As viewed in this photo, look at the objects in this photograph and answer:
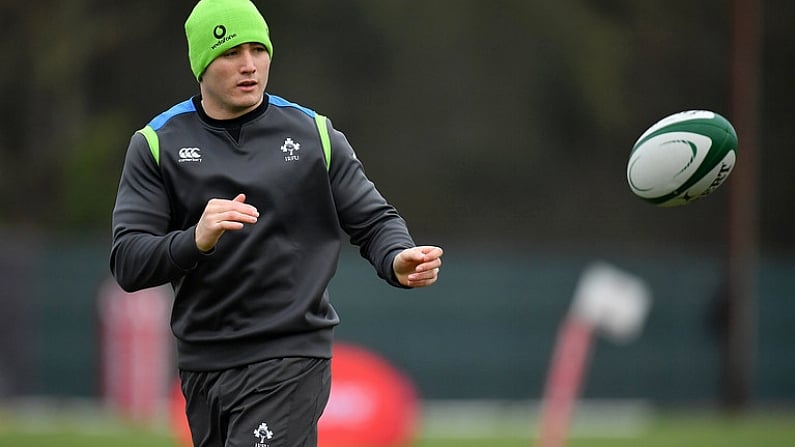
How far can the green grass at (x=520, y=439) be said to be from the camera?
11.5m

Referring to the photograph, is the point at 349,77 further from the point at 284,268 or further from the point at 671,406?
the point at 284,268

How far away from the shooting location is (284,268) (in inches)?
184

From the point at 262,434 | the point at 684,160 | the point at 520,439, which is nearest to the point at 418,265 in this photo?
the point at 262,434

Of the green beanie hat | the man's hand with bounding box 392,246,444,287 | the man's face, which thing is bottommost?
the man's hand with bounding box 392,246,444,287

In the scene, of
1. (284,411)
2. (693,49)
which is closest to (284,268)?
(284,411)

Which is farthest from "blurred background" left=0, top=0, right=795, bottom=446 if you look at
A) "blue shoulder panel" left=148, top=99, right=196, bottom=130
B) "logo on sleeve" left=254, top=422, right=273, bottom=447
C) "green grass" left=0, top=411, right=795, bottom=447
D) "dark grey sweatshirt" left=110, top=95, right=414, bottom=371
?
"logo on sleeve" left=254, top=422, right=273, bottom=447

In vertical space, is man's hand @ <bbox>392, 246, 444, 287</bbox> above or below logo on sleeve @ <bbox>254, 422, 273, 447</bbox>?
above

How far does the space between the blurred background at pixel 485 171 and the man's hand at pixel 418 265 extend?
39.7 ft

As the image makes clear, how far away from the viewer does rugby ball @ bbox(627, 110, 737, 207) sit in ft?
17.6

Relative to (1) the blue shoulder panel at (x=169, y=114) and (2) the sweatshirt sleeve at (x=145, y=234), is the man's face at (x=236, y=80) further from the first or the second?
(2) the sweatshirt sleeve at (x=145, y=234)

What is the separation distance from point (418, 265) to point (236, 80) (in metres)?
0.87

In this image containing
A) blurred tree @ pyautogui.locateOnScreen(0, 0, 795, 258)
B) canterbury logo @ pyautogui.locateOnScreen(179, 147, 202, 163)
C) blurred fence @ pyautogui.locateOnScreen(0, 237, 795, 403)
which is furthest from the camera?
blurred tree @ pyautogui.locateOnScreen(0, 0, 795, 258)

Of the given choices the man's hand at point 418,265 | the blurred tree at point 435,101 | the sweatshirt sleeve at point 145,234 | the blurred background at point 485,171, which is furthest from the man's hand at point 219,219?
the blurred tree at point 435,101

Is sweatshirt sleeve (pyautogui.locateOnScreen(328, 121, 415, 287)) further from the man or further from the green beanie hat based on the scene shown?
the green beanie hat
